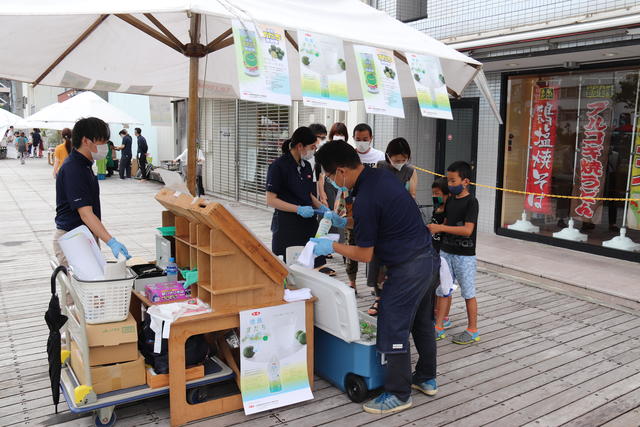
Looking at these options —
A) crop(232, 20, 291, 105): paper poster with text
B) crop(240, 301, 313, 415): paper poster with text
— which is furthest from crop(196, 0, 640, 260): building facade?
crop(240, 301, 313, 415): paper poster with text

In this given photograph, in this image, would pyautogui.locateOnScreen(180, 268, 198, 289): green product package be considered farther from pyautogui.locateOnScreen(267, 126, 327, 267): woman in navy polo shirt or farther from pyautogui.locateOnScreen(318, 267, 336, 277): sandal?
pyautogui.locateOnScreen(318, 267, 336, 277): sandal

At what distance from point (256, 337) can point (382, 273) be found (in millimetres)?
1957

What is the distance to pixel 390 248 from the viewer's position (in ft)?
10.8

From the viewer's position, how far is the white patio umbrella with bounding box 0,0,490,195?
3.07m

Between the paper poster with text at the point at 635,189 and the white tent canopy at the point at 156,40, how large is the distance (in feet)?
12.0

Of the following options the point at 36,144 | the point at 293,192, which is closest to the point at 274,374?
the point at 293,192

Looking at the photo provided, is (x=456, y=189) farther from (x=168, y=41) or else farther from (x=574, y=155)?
(x=574, y=155)

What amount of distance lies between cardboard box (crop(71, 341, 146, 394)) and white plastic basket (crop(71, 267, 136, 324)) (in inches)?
10.8

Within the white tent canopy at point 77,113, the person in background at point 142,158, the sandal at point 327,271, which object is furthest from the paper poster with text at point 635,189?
the person in background at point 142,158

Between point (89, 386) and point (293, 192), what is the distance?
2.20 m

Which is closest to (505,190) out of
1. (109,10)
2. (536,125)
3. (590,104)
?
(536,125)

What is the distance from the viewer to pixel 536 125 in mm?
8430

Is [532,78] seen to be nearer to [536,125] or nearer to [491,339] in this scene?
[536,125]

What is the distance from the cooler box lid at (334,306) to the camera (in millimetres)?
3412
